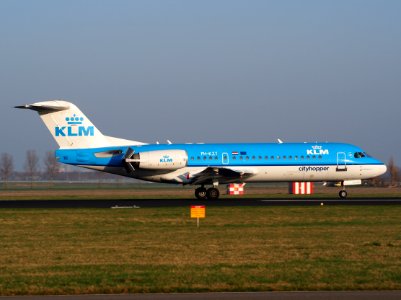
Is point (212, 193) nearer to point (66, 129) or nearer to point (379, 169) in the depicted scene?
point (66, 129)

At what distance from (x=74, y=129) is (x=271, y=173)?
1224 centimetres

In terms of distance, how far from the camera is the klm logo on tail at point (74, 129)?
→ 165ft

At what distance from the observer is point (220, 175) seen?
50312mm

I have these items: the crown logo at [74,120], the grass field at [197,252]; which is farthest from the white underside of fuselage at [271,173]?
the grass field at [197,252]

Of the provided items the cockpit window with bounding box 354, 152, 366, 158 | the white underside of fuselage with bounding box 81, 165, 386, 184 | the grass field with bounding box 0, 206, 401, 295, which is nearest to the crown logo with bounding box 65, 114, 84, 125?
the white underside of fuselage with bounding box 81, 165, 386, 184

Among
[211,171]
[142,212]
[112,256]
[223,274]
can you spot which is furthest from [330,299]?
[211,171]

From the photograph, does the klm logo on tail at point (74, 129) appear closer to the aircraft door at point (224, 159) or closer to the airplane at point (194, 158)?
the airplane at point (194, 158)

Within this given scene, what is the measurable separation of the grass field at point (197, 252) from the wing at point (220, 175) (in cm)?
1355

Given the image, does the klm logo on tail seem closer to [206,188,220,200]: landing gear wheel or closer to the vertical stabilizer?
the vertical stabilizer

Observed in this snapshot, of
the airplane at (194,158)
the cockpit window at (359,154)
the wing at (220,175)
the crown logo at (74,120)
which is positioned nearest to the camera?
the wing at (220,175)

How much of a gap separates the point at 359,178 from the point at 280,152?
5.61 metres

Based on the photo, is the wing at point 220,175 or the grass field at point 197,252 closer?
the grass field at point 197,252

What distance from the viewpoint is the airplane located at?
50156 millimetres

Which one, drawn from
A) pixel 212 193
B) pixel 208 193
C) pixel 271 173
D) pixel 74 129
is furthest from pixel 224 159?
pixel 74 129
